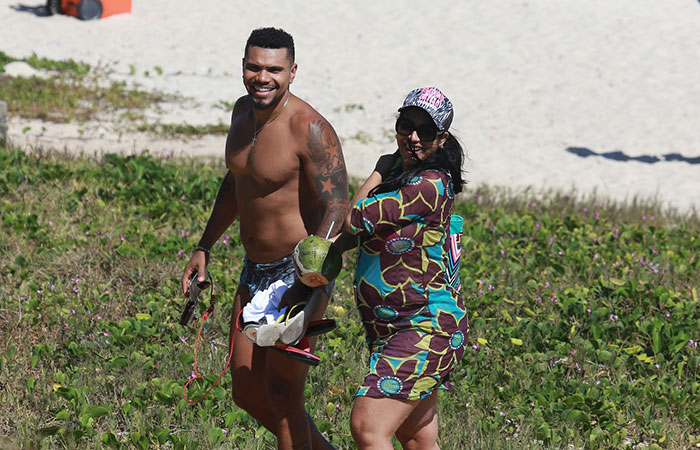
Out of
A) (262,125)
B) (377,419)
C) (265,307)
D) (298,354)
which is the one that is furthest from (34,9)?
(377,419)

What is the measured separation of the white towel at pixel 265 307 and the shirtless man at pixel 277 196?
7 cm

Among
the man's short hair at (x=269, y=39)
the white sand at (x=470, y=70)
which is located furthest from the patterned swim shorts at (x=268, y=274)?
the white sand at (x=470, y=70)

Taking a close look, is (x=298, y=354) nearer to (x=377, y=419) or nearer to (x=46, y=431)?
(x=377, y=419)

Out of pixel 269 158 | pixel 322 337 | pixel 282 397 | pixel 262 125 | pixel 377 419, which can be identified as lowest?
pixel 322 337

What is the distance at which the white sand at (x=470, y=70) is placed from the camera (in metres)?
13.7

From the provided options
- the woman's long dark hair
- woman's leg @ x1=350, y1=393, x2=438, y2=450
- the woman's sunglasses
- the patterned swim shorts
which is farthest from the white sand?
woman's leg @ x1=350, y1=393, x2=438, y2=450

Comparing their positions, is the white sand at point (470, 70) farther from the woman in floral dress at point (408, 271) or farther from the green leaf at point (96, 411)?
the woman in floral dress at point (408, 271)

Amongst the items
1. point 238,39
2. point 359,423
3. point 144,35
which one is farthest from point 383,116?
point 359,423

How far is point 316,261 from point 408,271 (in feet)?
1.27

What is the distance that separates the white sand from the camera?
538 inches

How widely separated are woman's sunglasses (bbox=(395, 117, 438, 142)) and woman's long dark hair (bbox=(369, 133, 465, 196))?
0.30ft

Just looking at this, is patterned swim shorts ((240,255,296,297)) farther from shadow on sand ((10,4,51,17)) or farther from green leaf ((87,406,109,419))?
shadow on sand ((10,4,51,17))

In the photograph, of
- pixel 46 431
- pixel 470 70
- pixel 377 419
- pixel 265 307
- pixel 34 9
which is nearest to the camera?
pixel 377 419

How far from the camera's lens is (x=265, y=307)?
3953mm
